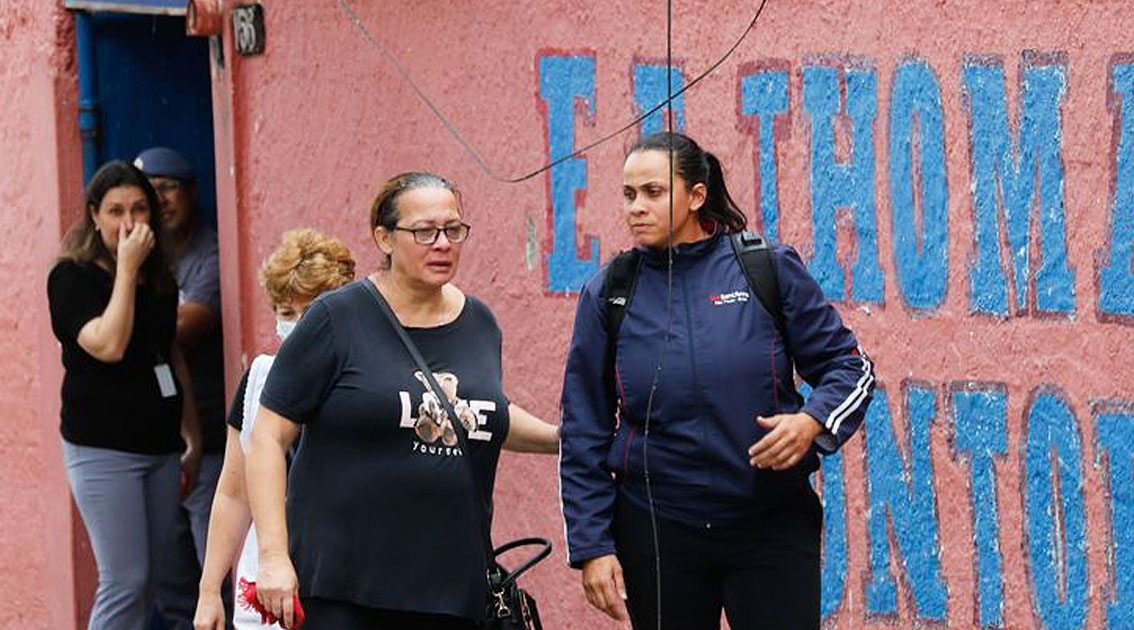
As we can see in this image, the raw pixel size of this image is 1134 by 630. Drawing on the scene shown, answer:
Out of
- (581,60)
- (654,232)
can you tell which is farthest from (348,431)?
(581,60)

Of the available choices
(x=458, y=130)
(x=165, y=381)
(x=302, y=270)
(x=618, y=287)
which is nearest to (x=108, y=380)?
(x=165, y=381)

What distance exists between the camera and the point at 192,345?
8898mm

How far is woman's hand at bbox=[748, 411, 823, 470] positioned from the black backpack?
0.86ft

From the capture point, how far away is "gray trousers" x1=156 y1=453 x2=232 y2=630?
8.55 metres

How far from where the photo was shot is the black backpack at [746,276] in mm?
5258

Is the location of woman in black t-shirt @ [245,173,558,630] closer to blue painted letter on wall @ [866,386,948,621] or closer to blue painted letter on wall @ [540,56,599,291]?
blue painted letter on wall @ [866,386,948,621]

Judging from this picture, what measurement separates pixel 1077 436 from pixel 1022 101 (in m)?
0.82

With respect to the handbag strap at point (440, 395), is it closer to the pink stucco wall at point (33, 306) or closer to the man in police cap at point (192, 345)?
the man in police cap at point (192, 345)

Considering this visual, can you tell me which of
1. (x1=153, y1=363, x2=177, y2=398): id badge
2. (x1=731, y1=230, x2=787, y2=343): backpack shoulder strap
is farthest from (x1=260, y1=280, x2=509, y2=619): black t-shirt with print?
(x1=153, y1=363, x2=177, y2=398): id badge

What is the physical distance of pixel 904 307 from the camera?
20.2 feet

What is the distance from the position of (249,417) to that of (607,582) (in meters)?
1.04

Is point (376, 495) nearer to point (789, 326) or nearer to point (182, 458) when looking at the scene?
point (789, 326)

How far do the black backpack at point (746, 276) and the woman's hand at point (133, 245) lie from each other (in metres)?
2.91

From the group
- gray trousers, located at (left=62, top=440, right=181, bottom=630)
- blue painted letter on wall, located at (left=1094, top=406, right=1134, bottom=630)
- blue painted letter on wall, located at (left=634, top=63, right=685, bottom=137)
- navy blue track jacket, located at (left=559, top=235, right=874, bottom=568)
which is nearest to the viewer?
navy blue track jacket, located at (left=559, top=235, right=874, bottom=568)
